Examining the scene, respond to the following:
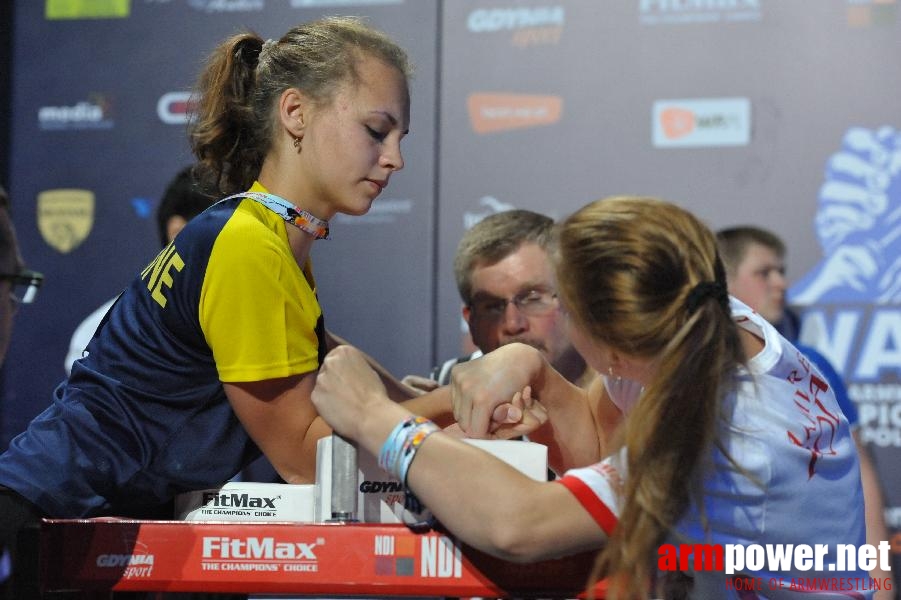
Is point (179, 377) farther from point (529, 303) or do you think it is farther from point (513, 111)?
point (513, 111)

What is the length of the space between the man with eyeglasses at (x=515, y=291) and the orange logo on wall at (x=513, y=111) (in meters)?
1.06

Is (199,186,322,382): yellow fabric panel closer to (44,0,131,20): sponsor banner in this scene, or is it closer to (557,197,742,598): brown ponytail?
(557,197,742,598): brown ponytail

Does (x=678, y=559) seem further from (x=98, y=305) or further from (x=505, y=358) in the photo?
(x=98, y=305)

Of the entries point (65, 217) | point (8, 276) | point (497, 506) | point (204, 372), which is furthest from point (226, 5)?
point (497, 506)

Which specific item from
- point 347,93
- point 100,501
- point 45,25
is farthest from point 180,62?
point 100,501

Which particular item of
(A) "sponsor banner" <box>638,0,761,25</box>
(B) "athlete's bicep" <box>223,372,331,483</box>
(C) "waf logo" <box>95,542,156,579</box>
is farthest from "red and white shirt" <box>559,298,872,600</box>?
(A) "sponsor banner" <box>638,0,761,25</box>

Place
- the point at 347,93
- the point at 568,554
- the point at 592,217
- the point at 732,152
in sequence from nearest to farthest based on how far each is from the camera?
the point at 568,554
the point at 592,217
the point at 347,93
the point at 732,152

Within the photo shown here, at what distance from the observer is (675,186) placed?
14.0 feet

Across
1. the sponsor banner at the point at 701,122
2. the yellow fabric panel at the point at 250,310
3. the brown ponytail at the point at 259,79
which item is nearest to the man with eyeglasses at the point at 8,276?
the brown ponytail at the point at 259,79

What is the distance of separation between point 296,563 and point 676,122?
3.06 metres

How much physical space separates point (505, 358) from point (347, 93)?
583 millimetres

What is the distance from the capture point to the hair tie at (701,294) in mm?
1610

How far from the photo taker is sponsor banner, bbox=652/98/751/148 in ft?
13.9

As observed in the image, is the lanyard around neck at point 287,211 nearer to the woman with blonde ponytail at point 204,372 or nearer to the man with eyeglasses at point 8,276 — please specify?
the woman with blonde ponytail at point 204,372
